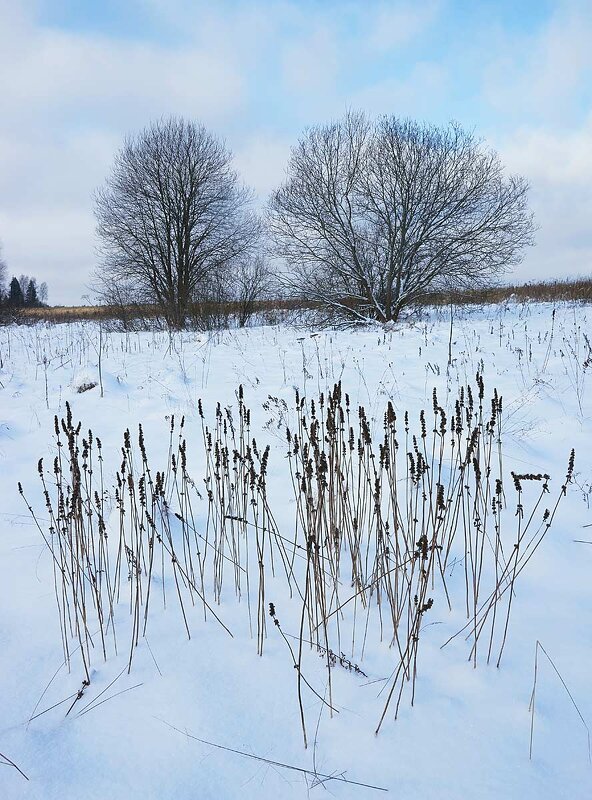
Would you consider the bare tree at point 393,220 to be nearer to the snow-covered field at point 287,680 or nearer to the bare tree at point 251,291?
the bare tree at point 251,291

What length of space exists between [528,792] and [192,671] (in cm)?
113

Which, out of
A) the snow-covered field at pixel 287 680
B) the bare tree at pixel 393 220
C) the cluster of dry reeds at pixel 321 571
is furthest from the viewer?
the bare tree at pixel 393 220

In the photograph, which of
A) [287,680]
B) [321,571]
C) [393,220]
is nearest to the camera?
[287,680]

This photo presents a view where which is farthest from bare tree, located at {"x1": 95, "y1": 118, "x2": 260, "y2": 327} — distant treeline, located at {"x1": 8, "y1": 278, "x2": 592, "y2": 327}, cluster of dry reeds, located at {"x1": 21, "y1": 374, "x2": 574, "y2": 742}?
cluster of dry reeds, located at {"x1": 21, "y1": 374, "x2": 574, "y2": 742}

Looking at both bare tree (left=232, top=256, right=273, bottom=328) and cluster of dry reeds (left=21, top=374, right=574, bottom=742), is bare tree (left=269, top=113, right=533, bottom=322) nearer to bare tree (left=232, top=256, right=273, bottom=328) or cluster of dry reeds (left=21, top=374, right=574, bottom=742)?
bare tree (left=232, top=256, right=273, bottom=328)

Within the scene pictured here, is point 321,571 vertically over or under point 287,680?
over

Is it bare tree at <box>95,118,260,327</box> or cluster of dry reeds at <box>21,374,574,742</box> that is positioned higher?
bare tree at <box>95,118,260,327</box>

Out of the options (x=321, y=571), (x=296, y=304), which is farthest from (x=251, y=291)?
(x=321, y=571)

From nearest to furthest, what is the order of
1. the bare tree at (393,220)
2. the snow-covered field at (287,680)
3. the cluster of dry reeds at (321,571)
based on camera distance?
the snow-covered field at (287,680)
the cluster of dry reeds at (321,571)
the bare tree at (393,220)

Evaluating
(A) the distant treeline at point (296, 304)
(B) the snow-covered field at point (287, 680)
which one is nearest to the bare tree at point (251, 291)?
(A) the distant treeline at point (296, 304)

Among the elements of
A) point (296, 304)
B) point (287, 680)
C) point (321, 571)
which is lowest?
point (287, 680)

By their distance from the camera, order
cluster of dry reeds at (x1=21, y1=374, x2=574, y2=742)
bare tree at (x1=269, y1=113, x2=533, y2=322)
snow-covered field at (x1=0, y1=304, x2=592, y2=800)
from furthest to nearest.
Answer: bare tree at (x1=269, y1=113, x2=533, y2=322) → cluster of dry reeds at (x1=21, y1=374, x2=574, y2=742) → snow-covered field at (x1=0, y1=304, x2=592, y2=800)

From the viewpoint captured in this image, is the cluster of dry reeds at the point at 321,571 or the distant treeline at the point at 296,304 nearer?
the cluster of dry reeds at the point at 321,571

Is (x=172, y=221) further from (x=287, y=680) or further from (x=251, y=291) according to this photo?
(x=287, y=680)
